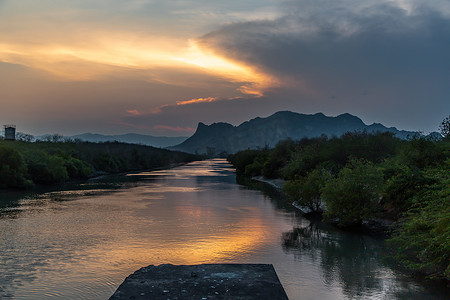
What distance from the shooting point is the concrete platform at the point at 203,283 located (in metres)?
11.3

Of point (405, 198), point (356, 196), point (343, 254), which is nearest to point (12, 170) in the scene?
point (356, 196)

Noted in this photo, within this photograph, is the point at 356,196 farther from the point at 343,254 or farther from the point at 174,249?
the point at 174,249

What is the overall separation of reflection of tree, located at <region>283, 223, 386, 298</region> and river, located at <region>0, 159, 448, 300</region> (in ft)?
0.15

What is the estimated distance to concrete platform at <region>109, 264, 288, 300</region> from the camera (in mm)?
11273

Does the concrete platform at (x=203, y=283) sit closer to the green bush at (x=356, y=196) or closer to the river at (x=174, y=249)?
the river at (x=174, y=249)

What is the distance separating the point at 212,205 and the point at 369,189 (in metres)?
17.6

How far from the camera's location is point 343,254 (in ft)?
67.5

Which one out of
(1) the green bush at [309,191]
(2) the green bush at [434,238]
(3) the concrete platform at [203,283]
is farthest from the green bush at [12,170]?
(2) the green bush at [434,238]

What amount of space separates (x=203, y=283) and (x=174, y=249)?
29.8 feet

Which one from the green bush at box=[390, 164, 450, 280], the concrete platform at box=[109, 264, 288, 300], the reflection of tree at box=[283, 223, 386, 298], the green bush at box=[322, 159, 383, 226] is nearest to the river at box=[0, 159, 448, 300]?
the reflection of tree at box=[283, 223, 386, 298]

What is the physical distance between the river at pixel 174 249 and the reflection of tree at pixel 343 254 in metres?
0.05

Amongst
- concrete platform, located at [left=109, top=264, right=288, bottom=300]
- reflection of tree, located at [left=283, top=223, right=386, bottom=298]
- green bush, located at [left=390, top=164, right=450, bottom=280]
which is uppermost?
green bush, located at [left=390, top=164, right=450, bottom=280]

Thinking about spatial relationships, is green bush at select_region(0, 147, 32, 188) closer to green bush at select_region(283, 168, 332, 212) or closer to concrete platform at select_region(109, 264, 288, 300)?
green bush at select_region(283, 168, 332, 212)

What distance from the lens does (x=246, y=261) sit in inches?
739
